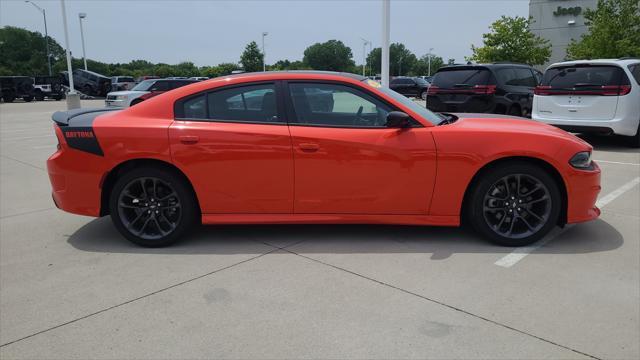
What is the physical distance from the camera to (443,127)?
13.5 feet

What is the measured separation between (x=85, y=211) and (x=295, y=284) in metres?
2.11

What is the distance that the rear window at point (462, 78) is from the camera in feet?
33.3

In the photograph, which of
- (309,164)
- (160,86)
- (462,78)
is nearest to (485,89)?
(462,78)

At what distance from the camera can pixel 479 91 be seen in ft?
33.0

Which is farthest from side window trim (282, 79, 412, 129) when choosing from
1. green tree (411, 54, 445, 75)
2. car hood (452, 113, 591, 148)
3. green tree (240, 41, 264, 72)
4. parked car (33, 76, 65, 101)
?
green tree (411, 54, 445, 75)

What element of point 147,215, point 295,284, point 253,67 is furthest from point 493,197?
point 253,67

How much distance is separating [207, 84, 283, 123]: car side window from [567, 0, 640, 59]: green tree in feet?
64.3

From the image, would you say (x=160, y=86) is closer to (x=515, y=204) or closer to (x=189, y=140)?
(x=189, y=140)

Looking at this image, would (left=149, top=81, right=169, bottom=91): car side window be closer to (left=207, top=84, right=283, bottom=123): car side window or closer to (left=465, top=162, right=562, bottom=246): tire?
(left=207, top=84, right=283, bottom=123): car side window

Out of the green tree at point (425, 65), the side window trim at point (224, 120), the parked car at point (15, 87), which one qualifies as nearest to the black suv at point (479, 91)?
the side window trim at point (224, 120)

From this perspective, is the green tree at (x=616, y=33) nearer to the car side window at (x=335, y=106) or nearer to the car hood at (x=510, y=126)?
the car hood at (x=510, y=126)

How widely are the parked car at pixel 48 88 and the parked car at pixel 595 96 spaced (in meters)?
36.5

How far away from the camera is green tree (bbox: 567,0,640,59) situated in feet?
62.6

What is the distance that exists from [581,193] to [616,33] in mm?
19417
